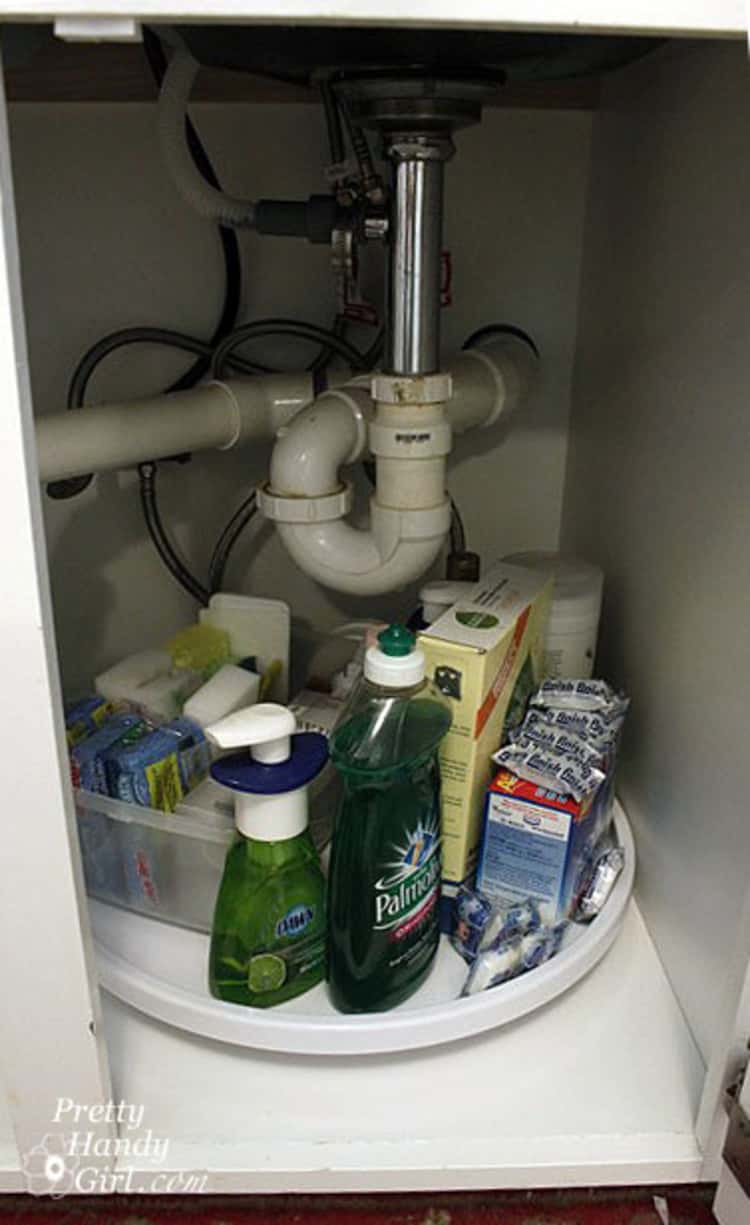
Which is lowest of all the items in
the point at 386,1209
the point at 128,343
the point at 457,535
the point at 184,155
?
the point at 386,1209

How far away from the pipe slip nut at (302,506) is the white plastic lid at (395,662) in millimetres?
196

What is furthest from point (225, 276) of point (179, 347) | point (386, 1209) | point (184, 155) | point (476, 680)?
point (386, 1209)

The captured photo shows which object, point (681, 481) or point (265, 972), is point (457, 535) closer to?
point (681, 481)

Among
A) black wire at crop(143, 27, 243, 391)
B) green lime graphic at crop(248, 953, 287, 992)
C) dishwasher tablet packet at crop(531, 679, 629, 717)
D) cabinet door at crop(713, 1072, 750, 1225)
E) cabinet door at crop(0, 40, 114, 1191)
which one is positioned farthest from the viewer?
black wire at crop(143, 27, 243, 391)

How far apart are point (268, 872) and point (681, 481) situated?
430 mm

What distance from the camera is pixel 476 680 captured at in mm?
703

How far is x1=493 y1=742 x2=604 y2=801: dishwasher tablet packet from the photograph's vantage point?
71 cm

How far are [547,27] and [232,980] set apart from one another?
2.03 feet

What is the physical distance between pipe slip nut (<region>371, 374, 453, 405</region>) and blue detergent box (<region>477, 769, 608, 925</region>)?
1.01 feet

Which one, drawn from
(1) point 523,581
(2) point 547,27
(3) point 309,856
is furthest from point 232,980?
(2) point 547,27

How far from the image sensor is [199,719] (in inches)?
32.3

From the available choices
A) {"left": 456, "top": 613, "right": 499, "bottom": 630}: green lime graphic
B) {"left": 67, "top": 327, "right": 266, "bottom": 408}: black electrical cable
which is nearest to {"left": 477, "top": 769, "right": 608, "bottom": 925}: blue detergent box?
{"left": 456, "top": 613, "right": 499, "bottom": 630}: green lime graphic

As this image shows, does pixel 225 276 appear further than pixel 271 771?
Yes

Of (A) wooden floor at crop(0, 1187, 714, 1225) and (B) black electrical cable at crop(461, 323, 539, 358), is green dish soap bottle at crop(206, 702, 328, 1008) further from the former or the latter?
(B) black electrical cable at crop(461, 323, 539, 358)
